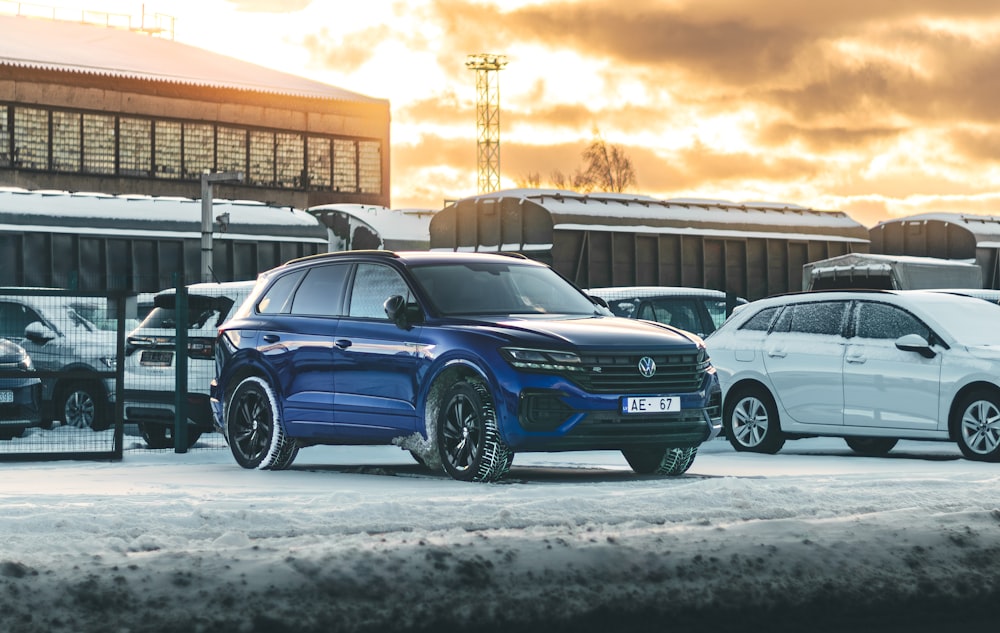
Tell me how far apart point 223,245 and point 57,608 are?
31.5 meters

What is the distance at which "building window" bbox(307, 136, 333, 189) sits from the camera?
71812 millimetres

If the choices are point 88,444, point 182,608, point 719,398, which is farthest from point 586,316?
point 182,608

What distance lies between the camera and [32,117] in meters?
63.3

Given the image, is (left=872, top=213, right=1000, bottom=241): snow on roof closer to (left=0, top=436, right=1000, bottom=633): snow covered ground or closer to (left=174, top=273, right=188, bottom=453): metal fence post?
(left=174, top=273, right=188, bottom=453): metal fence post

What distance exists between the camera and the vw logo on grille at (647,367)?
11.7 metres

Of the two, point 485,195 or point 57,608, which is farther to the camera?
point 485,195

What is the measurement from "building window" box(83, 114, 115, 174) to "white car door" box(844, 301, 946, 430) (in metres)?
53.7

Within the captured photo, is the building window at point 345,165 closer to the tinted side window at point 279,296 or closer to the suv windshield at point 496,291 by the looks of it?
the tinted side window at point 279,296

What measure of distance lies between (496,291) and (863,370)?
13.8ft

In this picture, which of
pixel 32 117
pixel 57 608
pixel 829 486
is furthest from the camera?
pixel 32 117

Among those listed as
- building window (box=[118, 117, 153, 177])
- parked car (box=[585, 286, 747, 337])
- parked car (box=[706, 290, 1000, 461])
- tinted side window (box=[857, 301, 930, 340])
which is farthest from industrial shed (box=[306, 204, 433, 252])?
tinted side window (box=[857, 301, 930, 340])

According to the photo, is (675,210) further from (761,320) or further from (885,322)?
(885,322)

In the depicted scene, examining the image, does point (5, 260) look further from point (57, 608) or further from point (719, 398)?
point (57, 608)

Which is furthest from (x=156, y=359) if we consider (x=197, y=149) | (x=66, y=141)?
(x=197, y=149)
